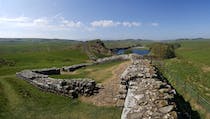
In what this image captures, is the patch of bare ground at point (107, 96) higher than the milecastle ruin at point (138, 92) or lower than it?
lower

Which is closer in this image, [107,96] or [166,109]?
[166,109]

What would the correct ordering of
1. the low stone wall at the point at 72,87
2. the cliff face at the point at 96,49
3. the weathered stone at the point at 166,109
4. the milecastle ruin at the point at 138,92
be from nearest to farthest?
the weathered stone at the point at 166,109, the milecastle ruin at the point at 138,92, the low stone wall at the point at 72,87, the cliff face at the point at 96,49

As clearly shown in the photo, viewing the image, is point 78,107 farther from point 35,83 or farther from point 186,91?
point 186,91

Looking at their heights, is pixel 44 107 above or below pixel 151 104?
below

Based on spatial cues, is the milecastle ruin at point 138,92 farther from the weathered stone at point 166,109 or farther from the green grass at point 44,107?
the green grass at point 44,107

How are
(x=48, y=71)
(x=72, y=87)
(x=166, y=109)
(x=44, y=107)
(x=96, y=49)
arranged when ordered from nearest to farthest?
(x=166, y=109) < (x=44, y=107) < (x=72, y=87) < (x=48, y=71) < (x=96, y=49)

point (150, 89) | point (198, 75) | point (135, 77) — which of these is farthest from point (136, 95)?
point (198, 75)

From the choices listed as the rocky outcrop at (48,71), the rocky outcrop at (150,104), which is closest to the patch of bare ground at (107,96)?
the rocky outcrop at (150,104)

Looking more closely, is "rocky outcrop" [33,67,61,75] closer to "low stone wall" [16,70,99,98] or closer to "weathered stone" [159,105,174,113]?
"low stone wall" [16,70,99,98]

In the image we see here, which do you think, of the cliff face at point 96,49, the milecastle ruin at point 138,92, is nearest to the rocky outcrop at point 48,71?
the milecastle ruin at point 138,92

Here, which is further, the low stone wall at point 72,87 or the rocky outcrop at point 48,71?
the rocky outcrop at point 48,71

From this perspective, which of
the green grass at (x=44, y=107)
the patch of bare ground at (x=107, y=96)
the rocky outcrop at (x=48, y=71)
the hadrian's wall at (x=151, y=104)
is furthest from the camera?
the rocky outcrop at (x=48, y=71)

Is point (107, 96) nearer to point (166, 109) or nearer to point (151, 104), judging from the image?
point (151, 104)

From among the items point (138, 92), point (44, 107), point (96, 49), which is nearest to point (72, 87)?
point (44, 107)
